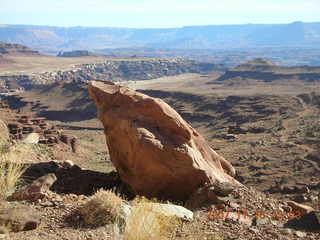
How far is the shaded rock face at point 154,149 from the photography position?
11523mm

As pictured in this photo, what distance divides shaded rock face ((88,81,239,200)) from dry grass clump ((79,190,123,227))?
408 centimetres

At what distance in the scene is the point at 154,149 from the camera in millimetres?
11508

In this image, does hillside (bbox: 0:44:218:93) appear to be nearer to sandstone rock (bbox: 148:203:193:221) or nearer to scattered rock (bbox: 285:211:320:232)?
sandstone rock (bbox: 148:203:193:221)

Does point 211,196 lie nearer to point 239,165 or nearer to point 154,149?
point 154,149

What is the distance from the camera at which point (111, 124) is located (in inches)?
505

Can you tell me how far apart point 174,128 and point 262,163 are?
19817mm

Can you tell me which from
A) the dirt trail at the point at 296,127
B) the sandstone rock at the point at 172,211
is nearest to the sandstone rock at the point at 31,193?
the sandstone rock at the point at 172,211

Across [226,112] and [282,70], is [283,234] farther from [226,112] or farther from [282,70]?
[282,70]

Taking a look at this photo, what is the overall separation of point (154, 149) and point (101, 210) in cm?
429

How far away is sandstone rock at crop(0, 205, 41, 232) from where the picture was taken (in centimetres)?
684

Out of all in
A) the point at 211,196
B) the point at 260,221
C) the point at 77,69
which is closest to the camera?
the point at 260,221

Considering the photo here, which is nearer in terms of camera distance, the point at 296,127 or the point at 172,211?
the point at 172,211

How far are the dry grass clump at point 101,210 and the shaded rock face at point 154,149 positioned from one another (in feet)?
13.4

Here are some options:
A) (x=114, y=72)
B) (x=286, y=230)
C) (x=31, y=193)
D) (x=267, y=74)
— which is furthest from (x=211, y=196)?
(x=114, y=72)
